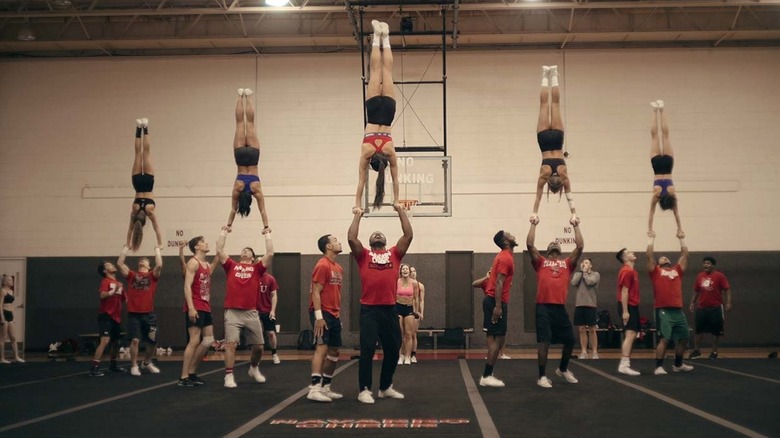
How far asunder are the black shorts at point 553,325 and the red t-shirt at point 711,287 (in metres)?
5.20

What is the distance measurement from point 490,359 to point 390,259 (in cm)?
240

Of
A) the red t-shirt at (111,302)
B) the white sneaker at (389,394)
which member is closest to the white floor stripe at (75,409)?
the red t-shirt at (111,302)

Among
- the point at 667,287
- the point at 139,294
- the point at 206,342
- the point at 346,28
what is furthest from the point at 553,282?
the point at 346,28

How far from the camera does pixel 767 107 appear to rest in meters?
19.3

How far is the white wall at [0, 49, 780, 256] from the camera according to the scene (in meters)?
19.1

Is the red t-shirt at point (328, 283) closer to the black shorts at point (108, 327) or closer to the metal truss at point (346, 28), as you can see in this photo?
the black shorts at point (108, 327)

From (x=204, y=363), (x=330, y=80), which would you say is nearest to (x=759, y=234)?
(x=330, y=80)

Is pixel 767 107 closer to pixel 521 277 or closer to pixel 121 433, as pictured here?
pixel 521 277

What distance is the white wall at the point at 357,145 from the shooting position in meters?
19.1

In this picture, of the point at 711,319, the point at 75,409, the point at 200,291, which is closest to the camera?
the point at 75,409

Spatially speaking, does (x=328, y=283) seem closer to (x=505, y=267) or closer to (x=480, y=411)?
(x=480, y=411)

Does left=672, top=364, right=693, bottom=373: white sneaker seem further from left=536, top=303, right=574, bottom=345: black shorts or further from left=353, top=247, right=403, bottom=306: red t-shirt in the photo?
left=353, top=247, right=403, bottom=306: red t-shirt

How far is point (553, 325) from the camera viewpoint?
10156 mm

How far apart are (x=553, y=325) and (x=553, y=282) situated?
0.58 meters
